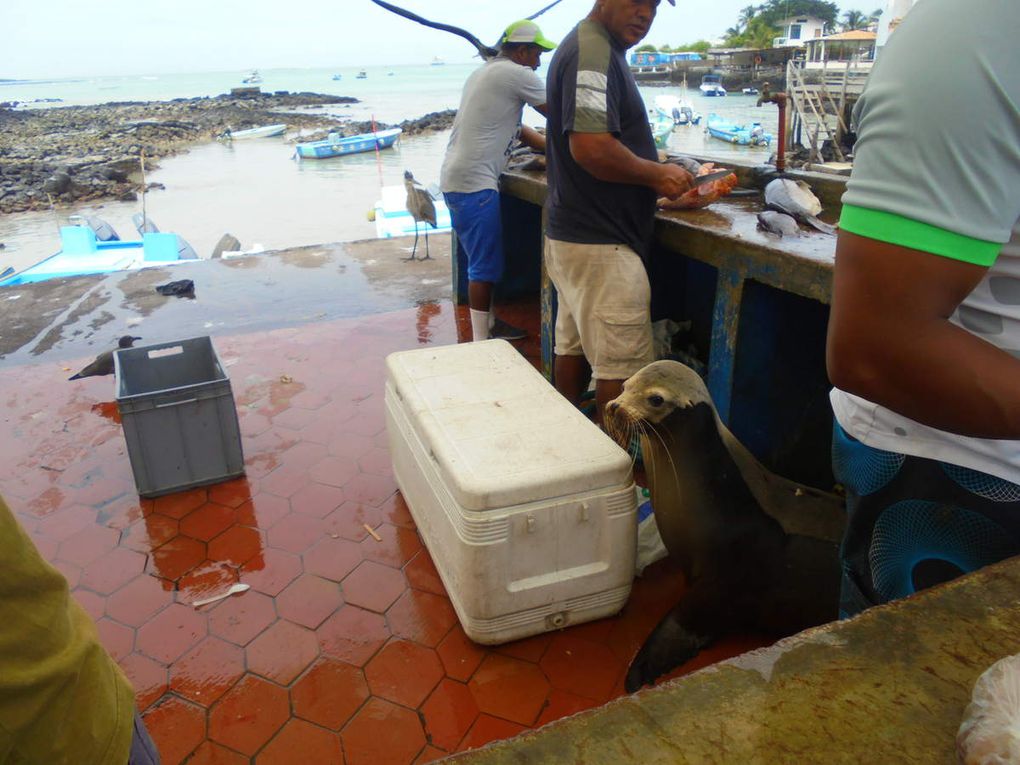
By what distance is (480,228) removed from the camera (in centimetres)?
467

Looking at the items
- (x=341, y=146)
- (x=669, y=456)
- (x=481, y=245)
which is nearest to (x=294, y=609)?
(x=669, y=456)

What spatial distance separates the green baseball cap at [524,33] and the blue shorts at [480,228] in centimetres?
90

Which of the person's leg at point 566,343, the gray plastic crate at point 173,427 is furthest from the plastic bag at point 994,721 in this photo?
the gray plastic crate at point 173,427

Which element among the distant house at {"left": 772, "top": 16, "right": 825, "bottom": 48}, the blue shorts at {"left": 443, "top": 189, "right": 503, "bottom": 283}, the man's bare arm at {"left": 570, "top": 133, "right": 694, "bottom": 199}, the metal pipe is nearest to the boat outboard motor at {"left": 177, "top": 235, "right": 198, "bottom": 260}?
the blue shorts at {"left": 443, "top": 189, "right": 503, "bottom": 283}

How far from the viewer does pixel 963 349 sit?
977 millimetres

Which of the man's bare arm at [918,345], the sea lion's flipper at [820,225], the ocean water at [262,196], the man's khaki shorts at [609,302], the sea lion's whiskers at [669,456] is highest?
the man's bare arm at [918,345]

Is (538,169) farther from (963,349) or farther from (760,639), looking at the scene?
(963,349)

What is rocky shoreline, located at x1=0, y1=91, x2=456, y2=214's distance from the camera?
2386 centimetres

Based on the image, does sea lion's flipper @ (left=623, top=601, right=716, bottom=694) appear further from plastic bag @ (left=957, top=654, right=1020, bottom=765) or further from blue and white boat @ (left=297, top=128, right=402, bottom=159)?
blue and white boat @ (left=297, top=128, right=402, bottom=159)

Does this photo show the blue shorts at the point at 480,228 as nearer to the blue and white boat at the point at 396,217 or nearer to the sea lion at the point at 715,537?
the sea lion at the point at 715,537

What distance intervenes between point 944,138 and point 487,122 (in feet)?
12.7

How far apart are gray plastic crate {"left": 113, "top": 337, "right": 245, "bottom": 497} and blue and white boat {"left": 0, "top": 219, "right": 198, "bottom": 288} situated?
19.7 ft

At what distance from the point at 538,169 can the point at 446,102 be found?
234ft

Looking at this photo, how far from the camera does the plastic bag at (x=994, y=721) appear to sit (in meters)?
0.71
